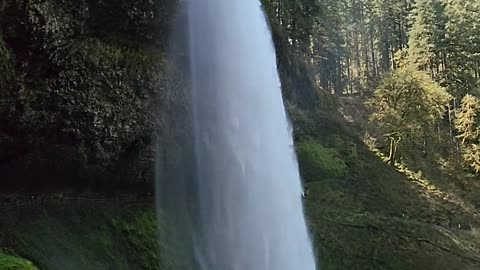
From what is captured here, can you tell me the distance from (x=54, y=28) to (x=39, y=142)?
7.43 feet

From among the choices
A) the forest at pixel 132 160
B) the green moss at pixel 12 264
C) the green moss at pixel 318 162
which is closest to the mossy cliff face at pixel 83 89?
the forest at pixel 132 160

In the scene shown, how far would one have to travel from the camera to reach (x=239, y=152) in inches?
519

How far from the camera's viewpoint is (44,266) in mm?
9242

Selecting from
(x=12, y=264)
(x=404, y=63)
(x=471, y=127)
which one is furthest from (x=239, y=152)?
(x=404, y=63)

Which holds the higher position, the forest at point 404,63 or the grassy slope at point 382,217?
the forest at point 404,63

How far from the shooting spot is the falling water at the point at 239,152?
12383mm

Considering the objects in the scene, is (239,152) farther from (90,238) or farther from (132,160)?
(90,238)

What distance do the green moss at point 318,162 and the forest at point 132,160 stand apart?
2.2 inches

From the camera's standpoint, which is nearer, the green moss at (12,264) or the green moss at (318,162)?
the green moss at (12,264)

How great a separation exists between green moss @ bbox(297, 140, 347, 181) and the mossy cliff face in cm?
895

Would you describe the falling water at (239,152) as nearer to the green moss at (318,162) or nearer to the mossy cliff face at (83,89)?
the mossy cliff face at (83,89)

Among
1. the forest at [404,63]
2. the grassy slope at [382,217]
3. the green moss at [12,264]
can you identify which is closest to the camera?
the green moss at [12,264]

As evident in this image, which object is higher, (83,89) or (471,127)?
(83,89)

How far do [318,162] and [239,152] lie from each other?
355 inches
